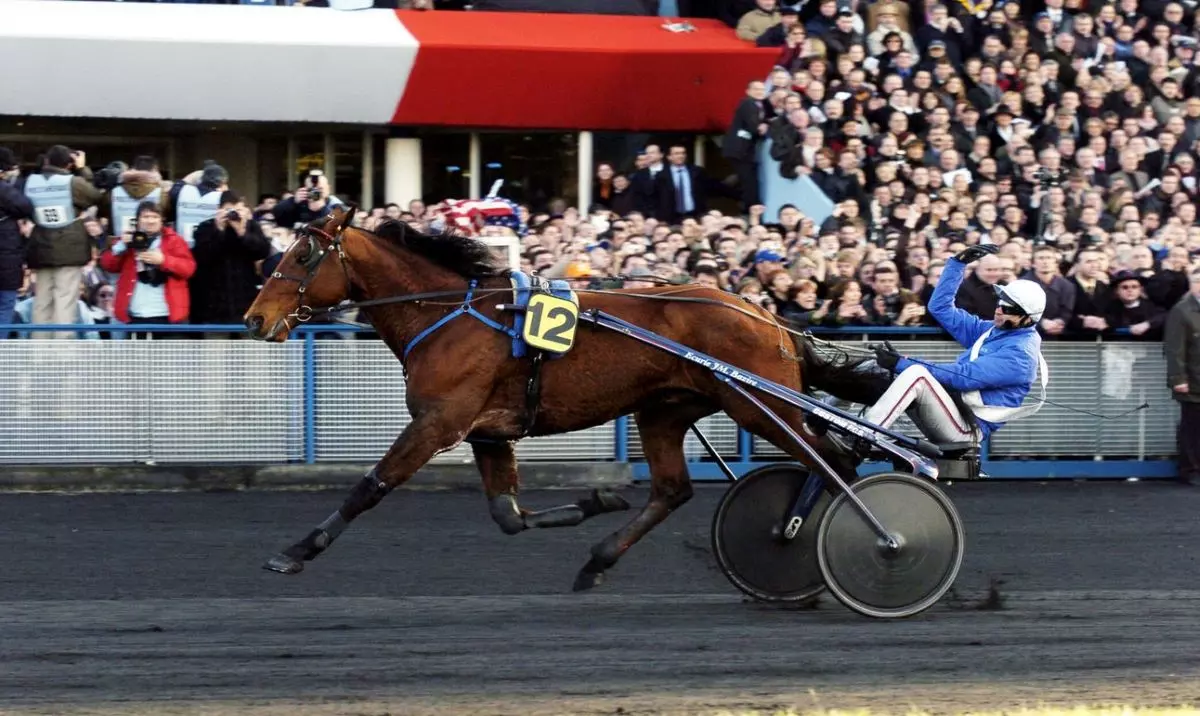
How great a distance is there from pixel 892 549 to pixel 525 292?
1.87m

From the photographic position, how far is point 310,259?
25.4ft

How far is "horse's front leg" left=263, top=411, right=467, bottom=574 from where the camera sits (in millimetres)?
7387

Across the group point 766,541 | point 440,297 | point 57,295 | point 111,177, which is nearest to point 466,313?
point 440,297

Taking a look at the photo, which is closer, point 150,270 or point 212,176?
point 150,270

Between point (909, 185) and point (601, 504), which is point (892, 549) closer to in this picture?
point (601, 504)

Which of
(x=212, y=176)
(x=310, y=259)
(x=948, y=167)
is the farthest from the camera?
(x=948, y=167)

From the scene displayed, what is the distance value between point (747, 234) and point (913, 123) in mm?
2330

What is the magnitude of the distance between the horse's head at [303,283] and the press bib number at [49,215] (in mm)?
4137

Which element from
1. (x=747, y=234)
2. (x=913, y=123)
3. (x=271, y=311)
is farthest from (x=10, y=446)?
(x=913, y=123)

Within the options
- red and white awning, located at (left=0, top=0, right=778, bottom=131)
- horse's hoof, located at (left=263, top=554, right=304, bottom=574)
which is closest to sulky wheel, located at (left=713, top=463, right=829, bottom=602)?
horse's hoof, located at (left=263, top=554, right=304, bottom=574)

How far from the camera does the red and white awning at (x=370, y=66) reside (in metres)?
15.6

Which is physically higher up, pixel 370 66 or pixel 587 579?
pixel 370 66

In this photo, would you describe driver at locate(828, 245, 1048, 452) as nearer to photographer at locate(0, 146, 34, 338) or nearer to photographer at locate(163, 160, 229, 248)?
photographer at locate(163, 160, 229, 248)

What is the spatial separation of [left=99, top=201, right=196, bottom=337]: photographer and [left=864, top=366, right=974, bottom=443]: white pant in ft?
17.3
